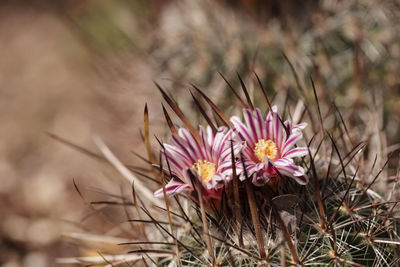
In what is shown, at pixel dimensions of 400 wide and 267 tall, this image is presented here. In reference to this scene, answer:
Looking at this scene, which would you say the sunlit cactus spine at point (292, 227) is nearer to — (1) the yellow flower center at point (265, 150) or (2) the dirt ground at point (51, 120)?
(1) the yellow flower center at point (265, 150)

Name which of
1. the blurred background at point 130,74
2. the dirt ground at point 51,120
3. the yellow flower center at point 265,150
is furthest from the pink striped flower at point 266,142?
the dirt ground at point 51,120

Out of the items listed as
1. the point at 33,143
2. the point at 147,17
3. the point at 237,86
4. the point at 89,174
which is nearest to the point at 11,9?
the point at 33,143

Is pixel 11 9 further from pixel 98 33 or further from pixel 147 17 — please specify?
pixel 147 17

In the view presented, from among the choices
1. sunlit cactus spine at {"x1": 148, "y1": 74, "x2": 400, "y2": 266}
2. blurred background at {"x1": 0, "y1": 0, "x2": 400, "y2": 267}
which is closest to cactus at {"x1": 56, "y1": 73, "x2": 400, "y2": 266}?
sunlit cactus spine at {"x1": 148, "y1": 74, "x2": 400, "y2": 266}

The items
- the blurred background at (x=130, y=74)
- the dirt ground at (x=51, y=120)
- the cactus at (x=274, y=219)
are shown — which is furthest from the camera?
the dirt ground at (x=51, y=120)

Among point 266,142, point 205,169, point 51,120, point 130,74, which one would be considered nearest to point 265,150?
point 266,142

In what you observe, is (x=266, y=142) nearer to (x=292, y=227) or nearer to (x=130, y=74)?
(x=292, y=227)
